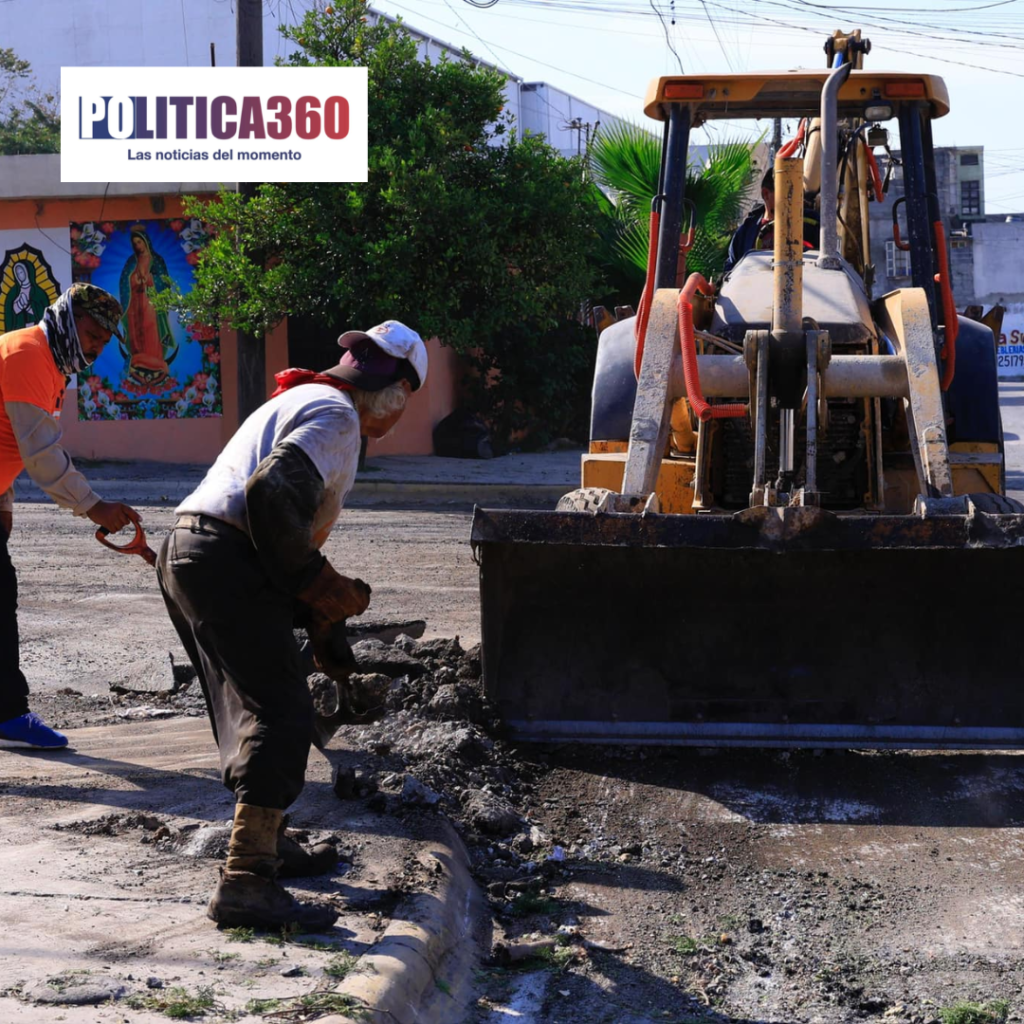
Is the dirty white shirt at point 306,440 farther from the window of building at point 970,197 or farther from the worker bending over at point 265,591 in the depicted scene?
the window of building at point 970,197

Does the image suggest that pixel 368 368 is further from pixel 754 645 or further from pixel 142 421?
pixel 142 421

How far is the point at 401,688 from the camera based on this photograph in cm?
582

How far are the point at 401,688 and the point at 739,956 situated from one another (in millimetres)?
2437

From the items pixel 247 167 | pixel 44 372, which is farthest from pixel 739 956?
pixel 247 167

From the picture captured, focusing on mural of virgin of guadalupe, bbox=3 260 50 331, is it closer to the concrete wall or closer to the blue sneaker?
the blue sneaker

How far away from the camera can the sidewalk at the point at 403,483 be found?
47.8ft

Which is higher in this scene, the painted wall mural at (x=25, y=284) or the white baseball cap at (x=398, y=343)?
the painted wall mural at (x=25, y=284)

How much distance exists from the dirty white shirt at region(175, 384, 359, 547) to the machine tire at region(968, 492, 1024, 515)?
2.84 meters

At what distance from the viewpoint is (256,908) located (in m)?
3.46

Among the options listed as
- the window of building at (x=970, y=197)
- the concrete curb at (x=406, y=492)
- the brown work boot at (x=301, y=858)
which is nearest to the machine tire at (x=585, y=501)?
the brown work boot at (x=301, y=858)

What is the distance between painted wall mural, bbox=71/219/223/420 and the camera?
56.0ft

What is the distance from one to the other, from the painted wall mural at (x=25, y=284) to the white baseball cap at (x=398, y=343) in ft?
48.4

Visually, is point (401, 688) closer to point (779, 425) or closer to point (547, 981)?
point (779, 425)

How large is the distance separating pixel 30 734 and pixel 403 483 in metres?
9.88
